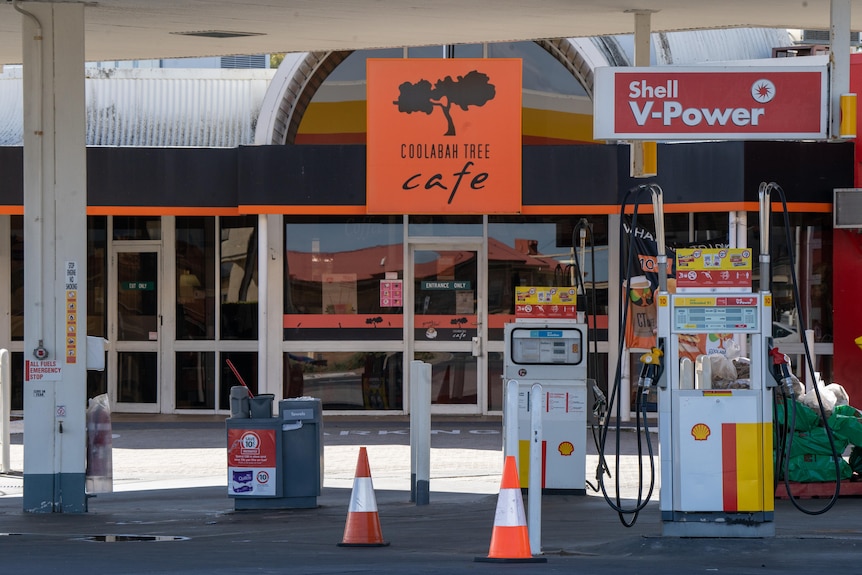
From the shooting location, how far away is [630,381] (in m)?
17.8

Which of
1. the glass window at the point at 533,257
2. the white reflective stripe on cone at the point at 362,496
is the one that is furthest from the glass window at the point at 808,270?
the white reflective stripe on cone at the point at 362,496

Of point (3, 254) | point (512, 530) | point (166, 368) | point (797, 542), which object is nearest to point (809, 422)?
point (797, 542)

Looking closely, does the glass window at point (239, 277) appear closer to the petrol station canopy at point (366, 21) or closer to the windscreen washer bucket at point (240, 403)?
the petrol station canopy at point (366, 21)

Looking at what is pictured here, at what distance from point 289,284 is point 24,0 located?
7.80m

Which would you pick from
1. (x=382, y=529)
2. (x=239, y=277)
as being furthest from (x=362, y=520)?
(x=239, y=277)

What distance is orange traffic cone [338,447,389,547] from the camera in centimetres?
883

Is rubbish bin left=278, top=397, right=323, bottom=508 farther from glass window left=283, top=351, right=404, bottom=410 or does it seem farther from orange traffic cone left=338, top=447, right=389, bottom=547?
glass window left=283, top=351, right=404, bottom=410

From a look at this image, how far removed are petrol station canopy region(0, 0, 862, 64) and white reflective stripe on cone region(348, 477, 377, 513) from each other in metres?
4.45

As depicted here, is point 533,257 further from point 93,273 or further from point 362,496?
point 362,496

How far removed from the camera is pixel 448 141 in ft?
55.6

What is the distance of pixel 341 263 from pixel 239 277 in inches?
63.7

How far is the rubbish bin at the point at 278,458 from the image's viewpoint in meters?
11.0

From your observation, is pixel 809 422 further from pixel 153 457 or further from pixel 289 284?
pixel 289 284

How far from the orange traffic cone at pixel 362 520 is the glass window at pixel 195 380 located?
10091 millimetres
